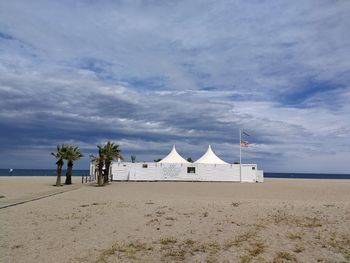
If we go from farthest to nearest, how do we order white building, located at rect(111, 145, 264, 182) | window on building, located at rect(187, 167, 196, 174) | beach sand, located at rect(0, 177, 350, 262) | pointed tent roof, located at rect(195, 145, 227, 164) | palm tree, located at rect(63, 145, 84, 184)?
pointed tent roof, located at rect(195, 145, 227, 164), window on building, located at rect(187, 167, 196, 174), white building, located at rect(111, 145, 264, 182), palm tree, located at rect(63, 145, 84, 184), beach sand, located at rect(0, 177, 350, 262)

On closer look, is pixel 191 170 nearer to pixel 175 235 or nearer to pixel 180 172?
pixel 180 172

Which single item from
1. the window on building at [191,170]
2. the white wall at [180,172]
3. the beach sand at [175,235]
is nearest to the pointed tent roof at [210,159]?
the white wall at [180,172]

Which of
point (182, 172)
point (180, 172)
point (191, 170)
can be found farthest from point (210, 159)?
point (180, 172)

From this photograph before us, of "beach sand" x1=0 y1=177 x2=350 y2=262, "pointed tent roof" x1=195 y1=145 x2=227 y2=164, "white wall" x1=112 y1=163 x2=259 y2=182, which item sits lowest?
"beach sand" x1=0 y1=177 x2=350 y2=262

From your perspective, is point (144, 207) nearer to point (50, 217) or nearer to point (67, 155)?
point (50, 217)

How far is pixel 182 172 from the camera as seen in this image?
169ft

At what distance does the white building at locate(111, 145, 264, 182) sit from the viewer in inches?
2008

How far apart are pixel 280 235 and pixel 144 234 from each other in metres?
4.05

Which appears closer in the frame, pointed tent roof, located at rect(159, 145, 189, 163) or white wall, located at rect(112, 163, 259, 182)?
white wall, located at rect(112, 163, 259, 182)

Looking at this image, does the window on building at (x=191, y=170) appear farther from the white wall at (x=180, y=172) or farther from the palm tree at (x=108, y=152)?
the palm tree at (x=108, y=152)

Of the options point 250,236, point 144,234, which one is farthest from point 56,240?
point 250,236

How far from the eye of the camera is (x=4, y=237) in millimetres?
10695

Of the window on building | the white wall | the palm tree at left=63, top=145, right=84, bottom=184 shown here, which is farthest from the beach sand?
the window on building

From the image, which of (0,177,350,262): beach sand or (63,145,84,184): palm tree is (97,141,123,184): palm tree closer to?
(63,145,84,184): palm tree
